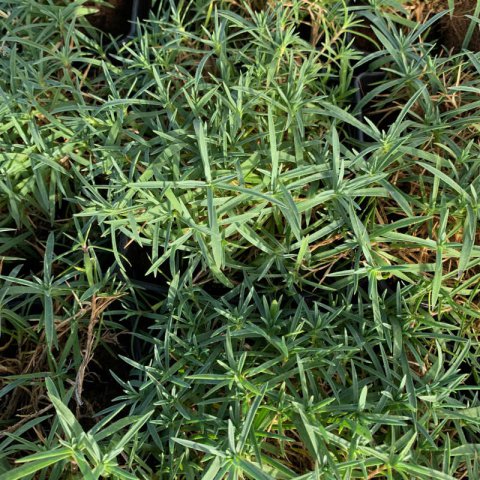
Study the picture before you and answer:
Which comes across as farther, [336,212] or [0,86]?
[0,86]

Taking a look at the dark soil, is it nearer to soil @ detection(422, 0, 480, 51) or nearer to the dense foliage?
soil @ detection(422, 0, 480, 51)

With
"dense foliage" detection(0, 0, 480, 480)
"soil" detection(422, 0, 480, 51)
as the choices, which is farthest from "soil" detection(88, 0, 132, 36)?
"soil" detection(422, 0, 480, 51)

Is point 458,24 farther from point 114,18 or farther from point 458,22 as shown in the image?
point 114,18

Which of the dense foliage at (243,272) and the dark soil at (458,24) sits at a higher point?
the dark soil at (458,24)

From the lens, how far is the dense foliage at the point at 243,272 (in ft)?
2.97

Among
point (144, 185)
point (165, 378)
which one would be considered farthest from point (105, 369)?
point (144, 185)

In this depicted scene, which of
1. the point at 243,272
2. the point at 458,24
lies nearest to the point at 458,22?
the point at 458,24

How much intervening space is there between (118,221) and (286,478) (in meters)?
0.53

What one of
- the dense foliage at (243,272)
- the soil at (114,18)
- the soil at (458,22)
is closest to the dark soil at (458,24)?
the soil at (458,22)

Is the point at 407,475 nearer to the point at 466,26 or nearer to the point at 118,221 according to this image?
the point at 118,221

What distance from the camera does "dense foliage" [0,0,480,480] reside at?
0.91 meters

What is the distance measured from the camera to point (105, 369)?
3.99ft

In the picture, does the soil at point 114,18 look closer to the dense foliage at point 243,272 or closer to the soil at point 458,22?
the dense foliage at point 243,272

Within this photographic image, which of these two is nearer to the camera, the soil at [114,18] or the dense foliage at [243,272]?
the dense foliage at [243,272]
